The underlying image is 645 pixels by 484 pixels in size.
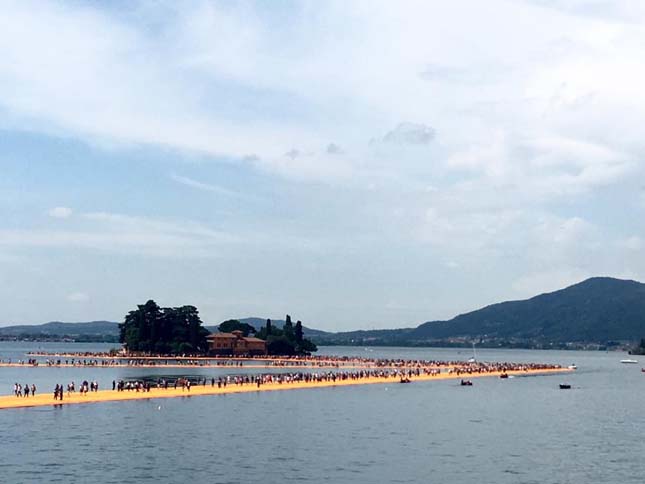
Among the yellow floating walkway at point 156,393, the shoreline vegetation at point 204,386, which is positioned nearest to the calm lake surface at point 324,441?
the yellow floating walkway at point 156,393

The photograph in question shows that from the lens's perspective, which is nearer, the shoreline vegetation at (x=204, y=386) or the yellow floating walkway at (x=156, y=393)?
the yellow floating walkway at (x=156, y=393)

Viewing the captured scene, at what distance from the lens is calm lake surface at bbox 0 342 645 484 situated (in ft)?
169

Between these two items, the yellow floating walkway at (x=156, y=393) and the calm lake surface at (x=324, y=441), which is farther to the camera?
the yellow floating walkway at (x=156, y=393)

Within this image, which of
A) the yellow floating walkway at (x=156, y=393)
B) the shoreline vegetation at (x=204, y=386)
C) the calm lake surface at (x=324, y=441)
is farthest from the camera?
the shoreline vegetation at (x=204, y=386)

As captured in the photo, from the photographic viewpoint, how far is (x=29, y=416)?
241 feet

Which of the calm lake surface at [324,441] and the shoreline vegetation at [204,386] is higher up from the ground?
the shoreline vegetation at [204,386]

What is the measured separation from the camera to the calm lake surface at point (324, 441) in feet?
169

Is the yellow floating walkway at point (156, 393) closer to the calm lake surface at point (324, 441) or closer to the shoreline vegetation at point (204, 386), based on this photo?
the shoreline vegetation at point (204, 386)

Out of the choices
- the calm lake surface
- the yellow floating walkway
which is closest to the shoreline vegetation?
the yellow floating walkway

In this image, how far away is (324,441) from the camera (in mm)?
64500

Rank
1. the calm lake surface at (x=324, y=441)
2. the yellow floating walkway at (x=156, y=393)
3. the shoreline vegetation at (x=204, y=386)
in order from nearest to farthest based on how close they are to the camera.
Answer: the calm lake surface at (x=324, y=441) < the yellow floating walkway at (x=156, y=393) < the shoreline vegetation at (x=204, y=386)

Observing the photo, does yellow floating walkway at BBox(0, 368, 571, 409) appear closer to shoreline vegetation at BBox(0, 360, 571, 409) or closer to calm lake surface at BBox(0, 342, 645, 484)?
shoreline vegetation at BBox(0, 360, 571, 409)

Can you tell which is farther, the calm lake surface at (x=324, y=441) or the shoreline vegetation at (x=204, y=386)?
the shoreline vegetation at (x=204, y=386)

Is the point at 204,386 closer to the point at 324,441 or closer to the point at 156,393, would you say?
the point at 156,393
